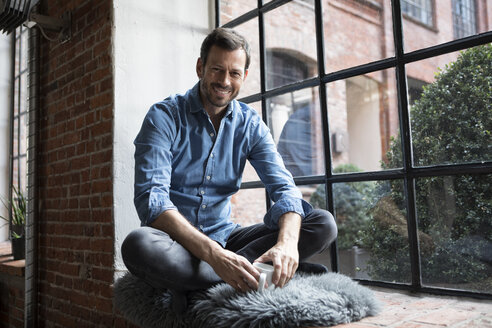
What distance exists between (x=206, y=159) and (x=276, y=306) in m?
0.72

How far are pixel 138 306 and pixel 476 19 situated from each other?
1.72 metres

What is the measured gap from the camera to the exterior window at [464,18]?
1619 millimetres

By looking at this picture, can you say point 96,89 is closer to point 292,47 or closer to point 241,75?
point 241,75

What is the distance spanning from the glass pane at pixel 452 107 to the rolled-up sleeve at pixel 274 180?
0.52m

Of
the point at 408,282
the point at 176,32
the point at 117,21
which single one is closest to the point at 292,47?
the point at 176,32

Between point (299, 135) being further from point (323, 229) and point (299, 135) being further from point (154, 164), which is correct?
point (154, 164)

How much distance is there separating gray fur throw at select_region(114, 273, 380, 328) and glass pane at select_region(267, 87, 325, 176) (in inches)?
35.1

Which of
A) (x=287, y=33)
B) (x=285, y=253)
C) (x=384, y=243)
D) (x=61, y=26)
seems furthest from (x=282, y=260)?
(x=287, y=33)

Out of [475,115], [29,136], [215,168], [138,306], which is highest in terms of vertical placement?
[29,136]

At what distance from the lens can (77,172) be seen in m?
2.41

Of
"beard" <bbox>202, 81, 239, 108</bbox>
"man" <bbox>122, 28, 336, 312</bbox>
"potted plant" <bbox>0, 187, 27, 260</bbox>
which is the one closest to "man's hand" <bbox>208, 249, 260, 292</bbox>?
"man" <bbox>122, 28, 336, 312</bbox>

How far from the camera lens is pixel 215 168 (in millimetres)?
1745

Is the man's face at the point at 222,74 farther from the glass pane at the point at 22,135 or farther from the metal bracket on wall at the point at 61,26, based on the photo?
the glass pane at the point at 22,135

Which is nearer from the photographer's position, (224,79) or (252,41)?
(224,79)
